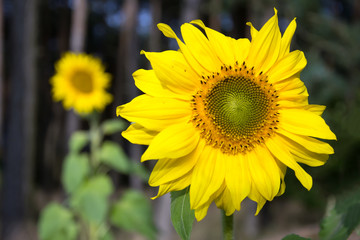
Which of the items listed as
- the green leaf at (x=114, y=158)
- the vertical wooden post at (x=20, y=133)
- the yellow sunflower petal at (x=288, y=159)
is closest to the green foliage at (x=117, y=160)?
the green leaf at (x=114, y=158)

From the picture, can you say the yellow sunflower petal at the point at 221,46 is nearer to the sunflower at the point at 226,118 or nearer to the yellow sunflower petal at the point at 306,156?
the sunflower at the point at 226,118

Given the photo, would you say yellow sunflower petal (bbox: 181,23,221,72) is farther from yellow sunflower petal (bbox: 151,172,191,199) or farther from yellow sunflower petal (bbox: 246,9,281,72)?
yellow sunflower petal (bbox: 151,172,191,199)

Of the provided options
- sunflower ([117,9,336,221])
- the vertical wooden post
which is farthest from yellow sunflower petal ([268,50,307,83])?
the vertical wooden post

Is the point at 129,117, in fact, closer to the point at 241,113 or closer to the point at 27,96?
the point at 241,113

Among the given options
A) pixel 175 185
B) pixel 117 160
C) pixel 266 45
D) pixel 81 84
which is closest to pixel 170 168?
pixel 175 185

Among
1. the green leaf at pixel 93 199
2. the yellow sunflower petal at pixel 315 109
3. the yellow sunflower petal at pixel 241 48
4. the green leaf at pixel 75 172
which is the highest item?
the yellow sunflower petal at pixel 241 48

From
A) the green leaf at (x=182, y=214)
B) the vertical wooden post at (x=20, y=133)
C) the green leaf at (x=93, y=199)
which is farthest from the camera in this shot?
the vertical wooden post at (x=20, y=133)

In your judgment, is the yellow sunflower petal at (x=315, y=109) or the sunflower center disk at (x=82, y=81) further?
the sunflower center disk at (x=82, y=81)
